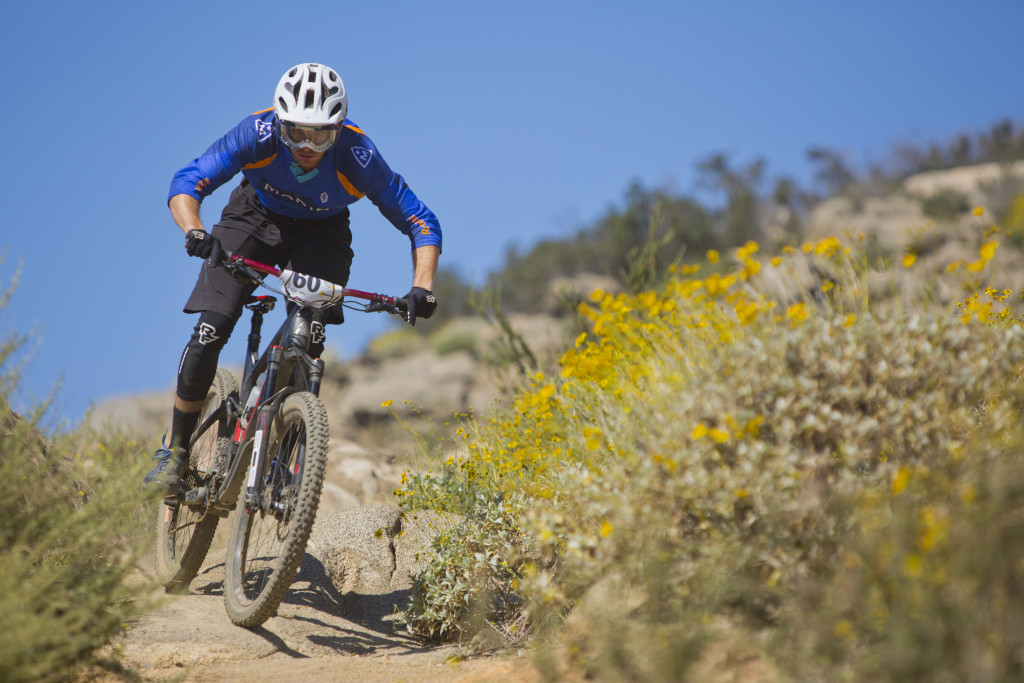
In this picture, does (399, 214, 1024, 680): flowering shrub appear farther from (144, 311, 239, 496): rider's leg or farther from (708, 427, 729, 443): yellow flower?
(144, 311, 239, 496): rider's leg

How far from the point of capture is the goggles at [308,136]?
3.93 meters

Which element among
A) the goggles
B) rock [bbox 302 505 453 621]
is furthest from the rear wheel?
the goggles

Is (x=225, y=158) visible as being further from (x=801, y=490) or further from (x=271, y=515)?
(x=801, y=490)

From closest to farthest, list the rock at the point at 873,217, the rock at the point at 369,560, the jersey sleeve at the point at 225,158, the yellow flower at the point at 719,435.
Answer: the yellow flower at the point at 719,435
the jersey sleeve at the point at 225,158
the rock at the point at 369,560
the rock at the point at 873,217

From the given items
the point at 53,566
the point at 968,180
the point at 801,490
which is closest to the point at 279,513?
the point at 53,566

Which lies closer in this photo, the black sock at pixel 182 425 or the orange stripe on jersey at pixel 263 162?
the orange stripe on jersey at pixel 263 162

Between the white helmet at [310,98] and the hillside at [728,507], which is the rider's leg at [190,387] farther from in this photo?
the white helmet at [310,98]

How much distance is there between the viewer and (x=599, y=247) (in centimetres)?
2609

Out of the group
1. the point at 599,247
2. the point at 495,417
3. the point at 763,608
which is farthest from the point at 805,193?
the point at 763,608

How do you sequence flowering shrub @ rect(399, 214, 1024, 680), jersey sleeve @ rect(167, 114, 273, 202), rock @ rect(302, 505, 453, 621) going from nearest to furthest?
flowering shrub @ rect(399, 214, 1024, 680) → jersey sleeve @ rect(167, 114, 273, 202) → rock @ rect(302, 505, 453, 621)

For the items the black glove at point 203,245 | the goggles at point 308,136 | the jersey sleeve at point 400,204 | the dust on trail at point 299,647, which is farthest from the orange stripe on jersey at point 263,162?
the dust on trail at point 299,647

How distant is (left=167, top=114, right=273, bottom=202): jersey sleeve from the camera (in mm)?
4023

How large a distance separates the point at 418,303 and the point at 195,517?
80.4 inches

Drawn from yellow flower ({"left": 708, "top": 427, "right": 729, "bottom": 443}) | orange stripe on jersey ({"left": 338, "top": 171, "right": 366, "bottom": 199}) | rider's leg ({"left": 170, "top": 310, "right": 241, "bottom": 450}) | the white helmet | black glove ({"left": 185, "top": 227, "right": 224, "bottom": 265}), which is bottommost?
yellow flower ({"left": 708, "top": 427, "right": 729, "bottom": 443})
